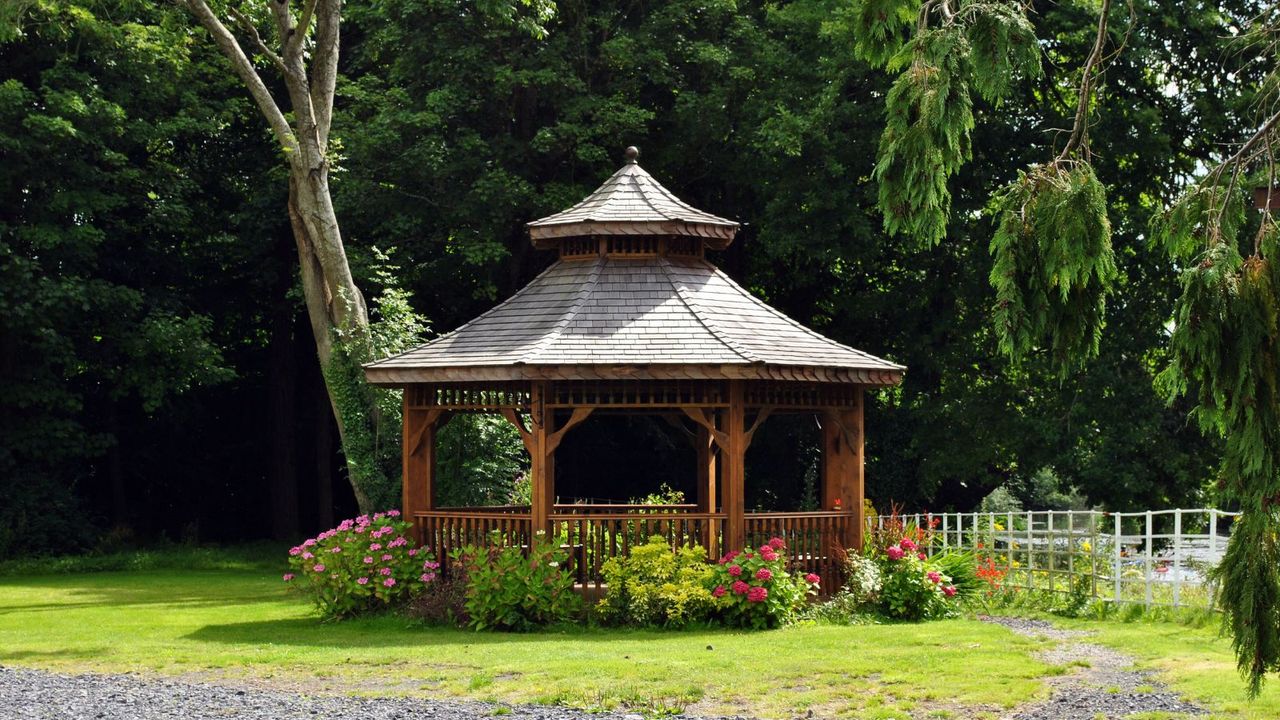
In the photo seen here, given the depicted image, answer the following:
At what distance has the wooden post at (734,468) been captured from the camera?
15.7m

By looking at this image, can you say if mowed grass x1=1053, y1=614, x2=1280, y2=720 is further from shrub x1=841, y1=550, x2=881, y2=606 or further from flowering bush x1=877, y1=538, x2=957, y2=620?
shrub x1=841, y1=550, x2=881, y2=606

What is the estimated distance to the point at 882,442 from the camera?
27.4 m

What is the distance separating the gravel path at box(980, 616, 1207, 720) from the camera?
32.2ft

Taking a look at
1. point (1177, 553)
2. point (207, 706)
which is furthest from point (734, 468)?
point (207, 706)

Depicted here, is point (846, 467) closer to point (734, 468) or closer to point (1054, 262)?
point (734, 468)

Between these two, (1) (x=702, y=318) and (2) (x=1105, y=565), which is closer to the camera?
(1) (x=702, y=318)

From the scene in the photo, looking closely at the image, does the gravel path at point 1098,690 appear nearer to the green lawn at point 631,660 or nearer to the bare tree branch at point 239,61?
the green lawn at point 631,660

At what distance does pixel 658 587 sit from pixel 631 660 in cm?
279

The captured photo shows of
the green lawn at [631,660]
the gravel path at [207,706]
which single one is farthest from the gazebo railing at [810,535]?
the gravel path at [207,706]

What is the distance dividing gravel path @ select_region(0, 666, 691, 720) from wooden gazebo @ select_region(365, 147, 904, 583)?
494 centimetres

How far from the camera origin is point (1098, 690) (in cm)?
1062

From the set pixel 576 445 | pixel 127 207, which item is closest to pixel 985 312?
pixel 576 445

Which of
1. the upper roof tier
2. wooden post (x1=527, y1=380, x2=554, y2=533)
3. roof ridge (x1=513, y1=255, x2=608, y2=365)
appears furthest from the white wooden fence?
roof ridge (x1=513, y1=255, x2=608, y2=365)

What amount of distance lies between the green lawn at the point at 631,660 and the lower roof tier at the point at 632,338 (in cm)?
261
